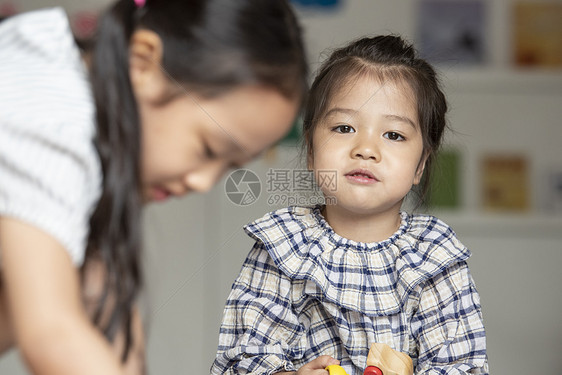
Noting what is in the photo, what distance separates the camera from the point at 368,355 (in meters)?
0.80

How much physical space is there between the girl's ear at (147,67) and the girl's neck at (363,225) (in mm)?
361

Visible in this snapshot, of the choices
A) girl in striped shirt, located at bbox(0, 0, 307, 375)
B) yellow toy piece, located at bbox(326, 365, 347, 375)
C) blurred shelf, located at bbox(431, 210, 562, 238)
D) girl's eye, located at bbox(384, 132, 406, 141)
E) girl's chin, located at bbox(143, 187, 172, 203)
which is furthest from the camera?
blurred shelf, located at bbox(431, 210, 562, 238)

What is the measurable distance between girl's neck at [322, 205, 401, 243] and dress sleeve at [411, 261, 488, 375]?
85mm

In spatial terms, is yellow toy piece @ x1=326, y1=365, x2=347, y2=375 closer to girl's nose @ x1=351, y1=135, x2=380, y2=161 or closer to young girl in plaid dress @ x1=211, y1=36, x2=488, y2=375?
young girl in plaid dress @ x1=211, y1=36, x2=488, y2=375

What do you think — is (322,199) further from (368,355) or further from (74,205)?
(74,205)

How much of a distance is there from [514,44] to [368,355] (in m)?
1.31

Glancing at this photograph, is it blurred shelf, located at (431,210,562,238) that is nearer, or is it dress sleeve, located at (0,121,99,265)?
dress sleeve, located at (0,121,99,265)

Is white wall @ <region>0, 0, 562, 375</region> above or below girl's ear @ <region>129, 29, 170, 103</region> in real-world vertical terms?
below

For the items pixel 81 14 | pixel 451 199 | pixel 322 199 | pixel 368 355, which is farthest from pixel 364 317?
pixel 451 199

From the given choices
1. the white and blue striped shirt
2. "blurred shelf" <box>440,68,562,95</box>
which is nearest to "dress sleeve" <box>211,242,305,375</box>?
the white and blue striped shirt

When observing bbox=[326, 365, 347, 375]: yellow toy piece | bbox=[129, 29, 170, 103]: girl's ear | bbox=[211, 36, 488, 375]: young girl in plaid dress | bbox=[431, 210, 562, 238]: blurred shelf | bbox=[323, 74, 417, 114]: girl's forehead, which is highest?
bbox=[129, 29, 170, 103]: girl's ear

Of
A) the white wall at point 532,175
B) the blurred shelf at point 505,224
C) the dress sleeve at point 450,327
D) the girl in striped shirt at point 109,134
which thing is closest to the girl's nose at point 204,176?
the girl in striped shirt at point 109,134

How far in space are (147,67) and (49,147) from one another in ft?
0.35

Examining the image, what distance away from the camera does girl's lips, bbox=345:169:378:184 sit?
83 centimetres
